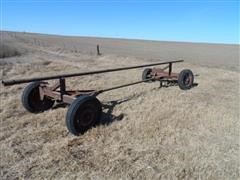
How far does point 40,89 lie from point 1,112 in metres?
1.13

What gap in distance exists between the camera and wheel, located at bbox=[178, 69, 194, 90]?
8.05 meters

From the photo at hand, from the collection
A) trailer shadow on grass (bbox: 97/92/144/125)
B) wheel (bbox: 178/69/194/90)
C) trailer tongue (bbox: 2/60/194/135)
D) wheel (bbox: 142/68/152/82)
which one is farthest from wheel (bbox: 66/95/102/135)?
wheel (bbox: 142/68/152/82)

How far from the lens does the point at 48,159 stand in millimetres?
3811

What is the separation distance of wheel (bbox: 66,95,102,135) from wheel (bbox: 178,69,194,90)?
382 centimetres

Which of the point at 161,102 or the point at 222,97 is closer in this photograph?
the point at 161,102

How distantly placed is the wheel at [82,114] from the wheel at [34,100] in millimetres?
1568

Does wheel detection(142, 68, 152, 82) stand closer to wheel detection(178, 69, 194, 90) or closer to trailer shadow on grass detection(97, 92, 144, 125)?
wheel detection(178, 69, 194, 90)

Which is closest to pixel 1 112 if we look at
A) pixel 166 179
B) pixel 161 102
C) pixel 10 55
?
pixel 161 102

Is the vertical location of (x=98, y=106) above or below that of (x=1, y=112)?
above

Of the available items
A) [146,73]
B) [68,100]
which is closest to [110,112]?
[68,100]

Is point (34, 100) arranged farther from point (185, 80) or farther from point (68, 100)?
point (185, 80)

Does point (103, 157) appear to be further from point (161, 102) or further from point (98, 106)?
point (161, 102)

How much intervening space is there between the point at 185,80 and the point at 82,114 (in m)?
4.61

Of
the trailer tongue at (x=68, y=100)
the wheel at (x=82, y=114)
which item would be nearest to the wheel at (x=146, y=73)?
the trailer tongue at (x=68, y=100)
